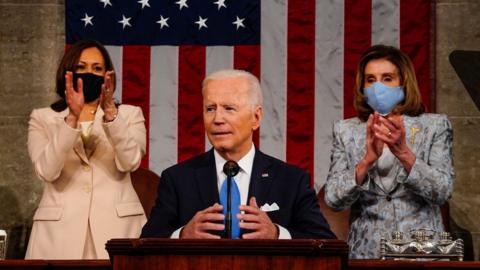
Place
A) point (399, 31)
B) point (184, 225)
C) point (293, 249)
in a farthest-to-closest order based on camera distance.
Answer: point (399, 31) → point (184, 225) → point (293, 249)

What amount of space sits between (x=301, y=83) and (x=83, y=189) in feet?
6.20

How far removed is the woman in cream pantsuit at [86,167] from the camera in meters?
5.30

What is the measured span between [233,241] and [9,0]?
12.8 feet

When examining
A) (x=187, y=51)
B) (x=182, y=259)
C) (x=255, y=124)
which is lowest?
(x=182, y=259)

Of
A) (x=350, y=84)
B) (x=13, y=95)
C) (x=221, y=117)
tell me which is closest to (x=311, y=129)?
(x=350, y=84)

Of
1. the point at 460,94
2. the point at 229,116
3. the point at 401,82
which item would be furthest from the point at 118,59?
the point at 229,116

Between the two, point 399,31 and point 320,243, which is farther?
point 399,31

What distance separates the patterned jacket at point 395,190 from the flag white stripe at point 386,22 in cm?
161

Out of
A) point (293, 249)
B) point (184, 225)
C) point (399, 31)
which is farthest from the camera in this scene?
point (399, 31)

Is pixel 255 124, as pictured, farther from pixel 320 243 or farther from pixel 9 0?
pixel 9 0

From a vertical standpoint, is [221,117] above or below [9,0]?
below

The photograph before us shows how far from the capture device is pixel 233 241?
140 inches

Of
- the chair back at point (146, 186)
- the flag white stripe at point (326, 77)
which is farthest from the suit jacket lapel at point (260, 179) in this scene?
the flag white stripe at point (326, 77)

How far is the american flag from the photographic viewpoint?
679 cm
